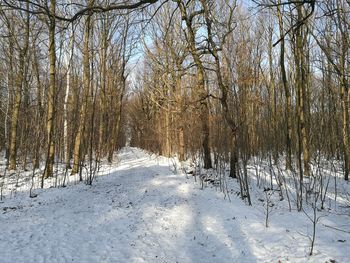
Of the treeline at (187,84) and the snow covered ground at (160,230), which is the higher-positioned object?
the treeline at (187,84)

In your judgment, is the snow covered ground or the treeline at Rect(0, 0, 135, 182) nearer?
the snow covered ground

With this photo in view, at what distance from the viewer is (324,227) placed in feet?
19.9

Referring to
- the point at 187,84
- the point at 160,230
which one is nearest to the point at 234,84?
the point at 160,230

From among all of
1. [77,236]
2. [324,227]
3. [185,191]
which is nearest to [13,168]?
[185,191]

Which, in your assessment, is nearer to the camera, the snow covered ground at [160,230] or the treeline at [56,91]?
the snow covered ground at [160,230]

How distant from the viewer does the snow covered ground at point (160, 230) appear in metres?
Answer: 5.03

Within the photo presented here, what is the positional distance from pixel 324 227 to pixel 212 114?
7888 millimetres

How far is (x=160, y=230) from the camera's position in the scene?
6.60 metres

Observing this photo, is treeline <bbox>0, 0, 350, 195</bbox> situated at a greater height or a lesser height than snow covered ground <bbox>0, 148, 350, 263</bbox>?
greater

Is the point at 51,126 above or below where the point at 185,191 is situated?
above

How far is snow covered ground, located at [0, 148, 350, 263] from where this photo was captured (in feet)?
16.5

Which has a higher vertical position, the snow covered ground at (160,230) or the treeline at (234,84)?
the treeline at (234,84)

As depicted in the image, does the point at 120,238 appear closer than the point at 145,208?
Yes

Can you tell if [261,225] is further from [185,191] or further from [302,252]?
[185,191]
